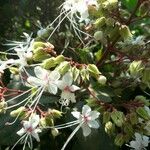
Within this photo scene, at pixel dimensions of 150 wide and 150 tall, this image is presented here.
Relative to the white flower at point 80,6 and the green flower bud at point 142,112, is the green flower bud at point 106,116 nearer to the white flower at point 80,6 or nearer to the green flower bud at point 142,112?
the green flower bud at point 142,112

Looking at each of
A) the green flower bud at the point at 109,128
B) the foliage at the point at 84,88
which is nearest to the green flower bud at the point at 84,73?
the foliage at the point at 84,88

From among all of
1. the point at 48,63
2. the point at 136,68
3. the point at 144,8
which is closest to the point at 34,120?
the point at 48,63

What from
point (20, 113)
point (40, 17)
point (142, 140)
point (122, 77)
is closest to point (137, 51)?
point (122, 77)

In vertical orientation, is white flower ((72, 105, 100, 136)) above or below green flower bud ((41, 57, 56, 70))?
below

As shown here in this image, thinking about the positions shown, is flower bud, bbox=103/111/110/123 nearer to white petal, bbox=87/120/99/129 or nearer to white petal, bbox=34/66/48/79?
white petal, bbox=87/120/99/129

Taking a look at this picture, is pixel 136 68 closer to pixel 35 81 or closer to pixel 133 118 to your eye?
pixel 133 118

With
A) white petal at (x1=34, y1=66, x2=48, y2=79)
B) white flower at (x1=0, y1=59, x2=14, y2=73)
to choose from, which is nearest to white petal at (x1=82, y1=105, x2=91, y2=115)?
white petal at (x1=34, y1=66, x2=48, y2=79)

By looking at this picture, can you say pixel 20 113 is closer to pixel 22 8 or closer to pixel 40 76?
pixel 40 76
